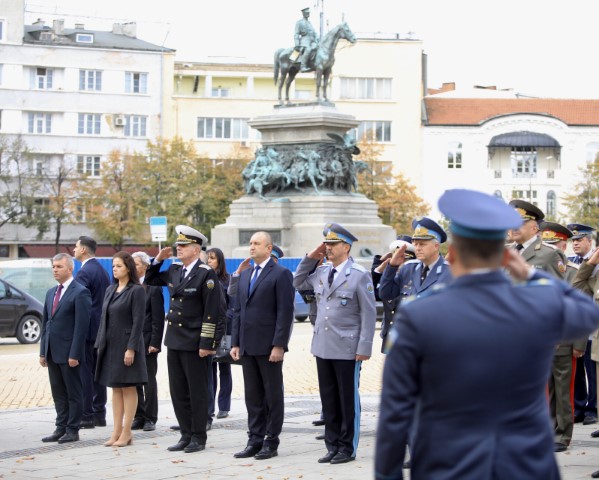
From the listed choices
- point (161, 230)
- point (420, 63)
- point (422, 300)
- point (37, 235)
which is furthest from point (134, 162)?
point (422, 300)

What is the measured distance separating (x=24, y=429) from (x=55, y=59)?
69081 millimetres

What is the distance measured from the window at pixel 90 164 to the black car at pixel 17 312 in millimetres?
52664

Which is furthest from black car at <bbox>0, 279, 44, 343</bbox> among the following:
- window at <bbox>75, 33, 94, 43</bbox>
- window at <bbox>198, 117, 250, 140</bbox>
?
window at <bbox>75, 33, 94, 43</bbox>

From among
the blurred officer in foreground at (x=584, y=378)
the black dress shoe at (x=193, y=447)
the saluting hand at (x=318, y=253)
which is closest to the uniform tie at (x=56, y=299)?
Answer: the black dress shoe at (x=193, y=447)

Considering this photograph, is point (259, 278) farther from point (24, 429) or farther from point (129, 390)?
point (24, 429)

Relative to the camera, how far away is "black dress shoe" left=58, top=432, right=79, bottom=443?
12836 millimetres

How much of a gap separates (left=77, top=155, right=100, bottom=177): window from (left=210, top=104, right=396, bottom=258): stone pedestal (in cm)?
4438

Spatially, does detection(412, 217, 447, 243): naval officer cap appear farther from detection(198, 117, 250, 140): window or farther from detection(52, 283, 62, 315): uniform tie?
detection(198, 117, 250, 140): window

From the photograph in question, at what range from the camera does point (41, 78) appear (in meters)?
80.7

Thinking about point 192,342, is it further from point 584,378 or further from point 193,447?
point 584,378

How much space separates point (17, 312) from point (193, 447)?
1702 centimetres

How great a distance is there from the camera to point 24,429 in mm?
14000

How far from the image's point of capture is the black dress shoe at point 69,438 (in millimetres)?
12836

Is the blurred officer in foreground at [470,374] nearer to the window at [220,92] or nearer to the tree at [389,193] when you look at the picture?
the tree at [389,193]
